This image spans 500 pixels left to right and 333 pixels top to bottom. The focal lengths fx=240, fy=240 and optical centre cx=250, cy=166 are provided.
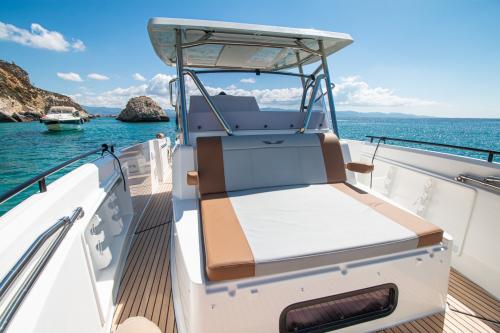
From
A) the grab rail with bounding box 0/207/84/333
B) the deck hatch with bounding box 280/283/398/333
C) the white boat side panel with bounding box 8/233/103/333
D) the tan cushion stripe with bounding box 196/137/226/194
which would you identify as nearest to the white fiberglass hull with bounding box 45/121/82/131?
the tan cushion stripe with bounding box 196/137/226/194

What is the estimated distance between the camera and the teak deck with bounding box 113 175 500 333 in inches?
62.2

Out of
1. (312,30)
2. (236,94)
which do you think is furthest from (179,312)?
(312,30)

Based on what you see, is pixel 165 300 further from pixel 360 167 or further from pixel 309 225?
pixel 360 167

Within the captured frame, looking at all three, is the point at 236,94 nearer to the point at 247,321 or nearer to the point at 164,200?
the point at 164,200

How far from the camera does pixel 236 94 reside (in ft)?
9.46

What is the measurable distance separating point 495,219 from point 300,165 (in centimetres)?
156

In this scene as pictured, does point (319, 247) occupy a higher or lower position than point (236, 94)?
lower

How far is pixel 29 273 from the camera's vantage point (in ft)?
2.91

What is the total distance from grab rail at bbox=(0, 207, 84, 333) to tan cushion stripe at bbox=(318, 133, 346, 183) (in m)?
2.08

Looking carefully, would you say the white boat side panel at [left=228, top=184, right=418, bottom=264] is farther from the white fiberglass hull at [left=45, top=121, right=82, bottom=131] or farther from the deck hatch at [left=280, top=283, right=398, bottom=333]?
the white fiberglass hull at [left=45, top=121, right=82, bottom=131]

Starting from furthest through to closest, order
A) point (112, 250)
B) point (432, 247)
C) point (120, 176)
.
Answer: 1. point (120, 176)
2. point (112, 250)
3. point (432, 247)

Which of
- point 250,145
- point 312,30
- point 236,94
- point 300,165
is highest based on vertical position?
point 312,30

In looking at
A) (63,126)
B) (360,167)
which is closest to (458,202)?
(360,167)

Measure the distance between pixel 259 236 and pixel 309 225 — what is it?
35 cm
